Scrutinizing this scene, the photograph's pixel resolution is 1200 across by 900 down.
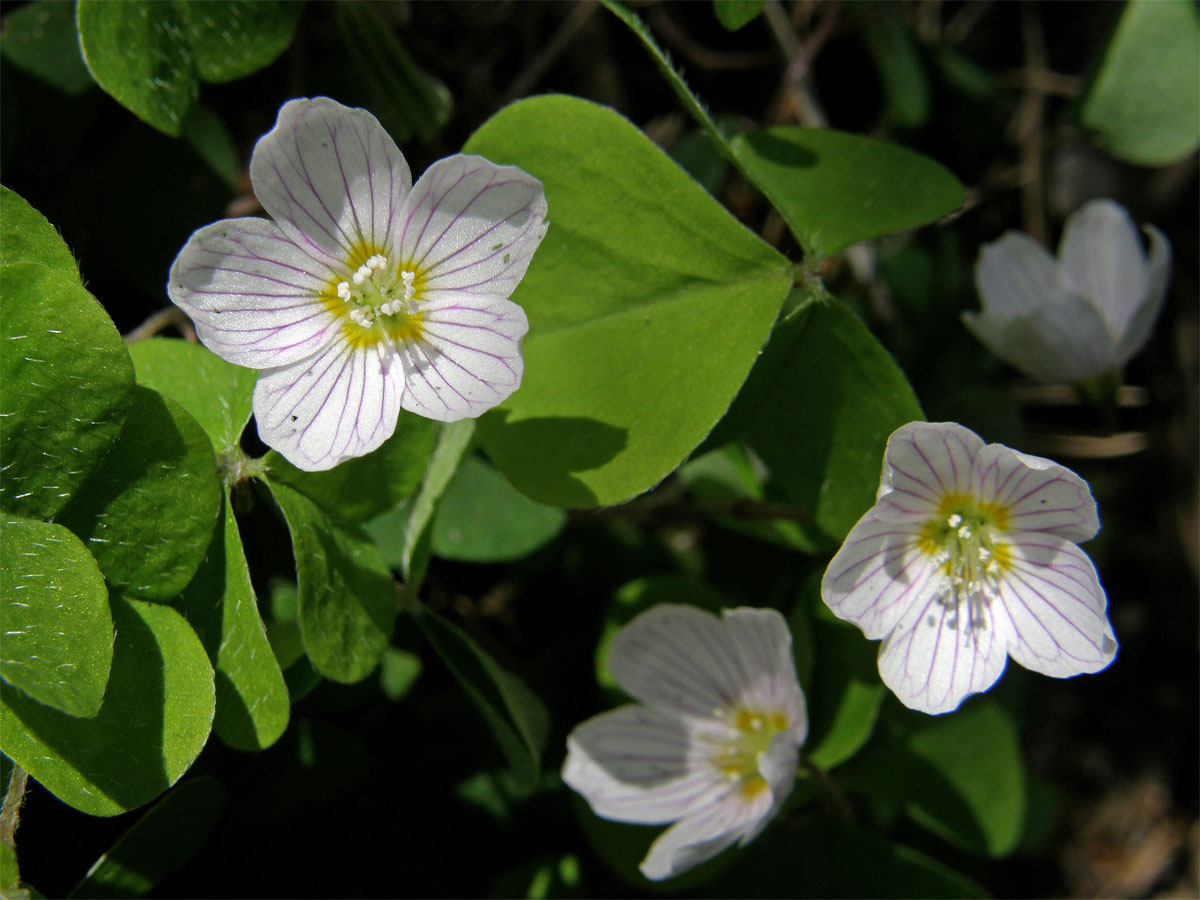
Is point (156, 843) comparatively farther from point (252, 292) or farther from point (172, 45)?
point (172, 45)

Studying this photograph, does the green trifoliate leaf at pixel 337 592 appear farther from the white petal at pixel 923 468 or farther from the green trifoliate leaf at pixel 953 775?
the green trifoliate leaf at pixel 953 775

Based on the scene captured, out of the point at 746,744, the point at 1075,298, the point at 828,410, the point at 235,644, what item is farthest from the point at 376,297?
the point at 1075,298

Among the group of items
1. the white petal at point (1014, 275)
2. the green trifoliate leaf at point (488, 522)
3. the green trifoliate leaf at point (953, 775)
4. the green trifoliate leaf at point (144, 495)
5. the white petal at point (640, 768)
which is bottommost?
the green trifoliate leaf at point (953, 775)

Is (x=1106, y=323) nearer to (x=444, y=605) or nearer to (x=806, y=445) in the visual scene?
(x=806, y=445)

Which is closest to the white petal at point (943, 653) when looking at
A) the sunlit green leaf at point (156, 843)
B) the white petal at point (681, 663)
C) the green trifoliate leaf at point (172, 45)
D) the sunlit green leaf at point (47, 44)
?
the white petal at point (681, 663)

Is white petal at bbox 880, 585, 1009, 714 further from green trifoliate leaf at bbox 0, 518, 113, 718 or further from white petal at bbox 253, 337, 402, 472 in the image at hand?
green trifoliate leaf at bbox 0, 518, 113, 718

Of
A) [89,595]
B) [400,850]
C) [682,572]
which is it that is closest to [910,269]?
[682,572]
